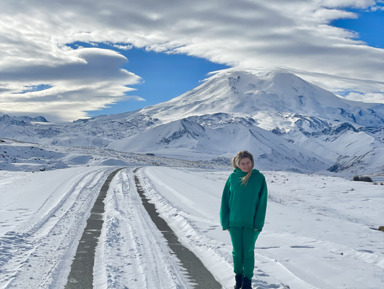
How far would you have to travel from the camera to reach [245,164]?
6.04 meters

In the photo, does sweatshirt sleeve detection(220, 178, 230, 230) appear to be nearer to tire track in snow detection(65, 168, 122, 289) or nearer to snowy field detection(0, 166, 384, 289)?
snowy field detection(0, 166, 384, 289)

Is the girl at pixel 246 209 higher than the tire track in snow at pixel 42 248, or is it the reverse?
the girl at pixel 246 209

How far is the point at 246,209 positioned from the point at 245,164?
698 mm

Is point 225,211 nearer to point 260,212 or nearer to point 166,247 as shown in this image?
Answer: point 260,212

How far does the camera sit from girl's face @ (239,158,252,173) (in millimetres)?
6035

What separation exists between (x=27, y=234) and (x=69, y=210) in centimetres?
397

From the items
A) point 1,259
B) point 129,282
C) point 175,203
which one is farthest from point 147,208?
point 129,282

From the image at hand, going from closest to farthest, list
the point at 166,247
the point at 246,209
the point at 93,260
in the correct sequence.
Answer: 1. the point at 246,209
2. the point at 93,260
3. the point at 166,247

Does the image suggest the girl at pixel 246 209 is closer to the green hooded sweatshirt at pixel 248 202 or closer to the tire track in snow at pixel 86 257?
the green hooded sweatshirt at pixel 248 202

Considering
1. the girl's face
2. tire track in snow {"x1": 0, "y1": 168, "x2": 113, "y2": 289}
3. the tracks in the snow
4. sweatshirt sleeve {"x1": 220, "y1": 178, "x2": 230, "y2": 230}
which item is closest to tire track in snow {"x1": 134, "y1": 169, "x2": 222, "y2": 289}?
the tracks in the snow

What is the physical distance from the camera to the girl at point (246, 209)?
6.01m

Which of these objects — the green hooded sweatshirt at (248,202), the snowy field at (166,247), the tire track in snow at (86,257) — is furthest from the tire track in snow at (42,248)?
the green hooded sweatshirt at (248,202)

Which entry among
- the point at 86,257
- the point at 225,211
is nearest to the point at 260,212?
the point at 225,211

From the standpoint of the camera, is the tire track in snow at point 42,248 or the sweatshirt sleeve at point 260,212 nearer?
the sweatshirt sleeve at point 260,212
